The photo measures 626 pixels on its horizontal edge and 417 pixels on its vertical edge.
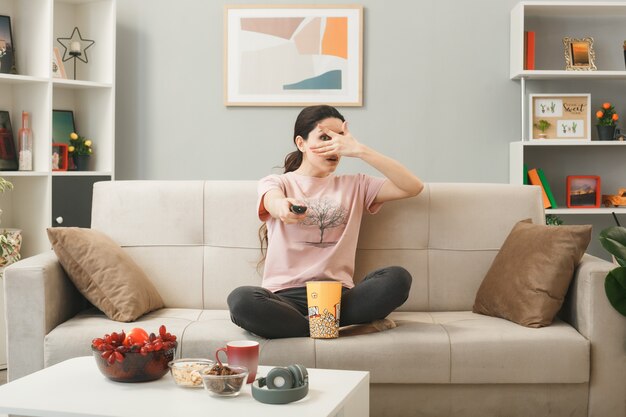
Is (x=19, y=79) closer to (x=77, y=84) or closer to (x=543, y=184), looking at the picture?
(x=77, y=84)

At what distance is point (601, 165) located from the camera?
4.38 metres

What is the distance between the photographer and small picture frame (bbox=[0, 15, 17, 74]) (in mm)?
4020

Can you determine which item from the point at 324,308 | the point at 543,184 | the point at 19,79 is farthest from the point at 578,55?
the point at 19,79

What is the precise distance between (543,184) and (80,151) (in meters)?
2.37

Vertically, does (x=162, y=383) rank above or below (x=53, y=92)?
below

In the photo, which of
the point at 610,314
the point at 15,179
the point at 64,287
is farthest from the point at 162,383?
the point at 15,179

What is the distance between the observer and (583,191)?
14.0 feet

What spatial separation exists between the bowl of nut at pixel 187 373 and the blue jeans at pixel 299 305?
585 mm

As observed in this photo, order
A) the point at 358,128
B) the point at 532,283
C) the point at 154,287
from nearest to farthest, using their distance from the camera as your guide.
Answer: the point at 532,283, the point at 154,287, the point at 358,128

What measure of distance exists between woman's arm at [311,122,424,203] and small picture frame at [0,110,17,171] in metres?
1.81

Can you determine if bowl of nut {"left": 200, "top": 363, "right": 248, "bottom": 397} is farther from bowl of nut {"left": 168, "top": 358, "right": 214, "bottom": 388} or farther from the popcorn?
the popcorn

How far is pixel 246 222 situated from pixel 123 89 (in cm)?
177

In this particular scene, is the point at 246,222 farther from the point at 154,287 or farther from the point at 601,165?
the point at 601,165

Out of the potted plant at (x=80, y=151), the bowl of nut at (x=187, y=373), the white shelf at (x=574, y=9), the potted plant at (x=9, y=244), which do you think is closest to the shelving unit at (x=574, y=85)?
the white shelf at (x=574, y=9)
